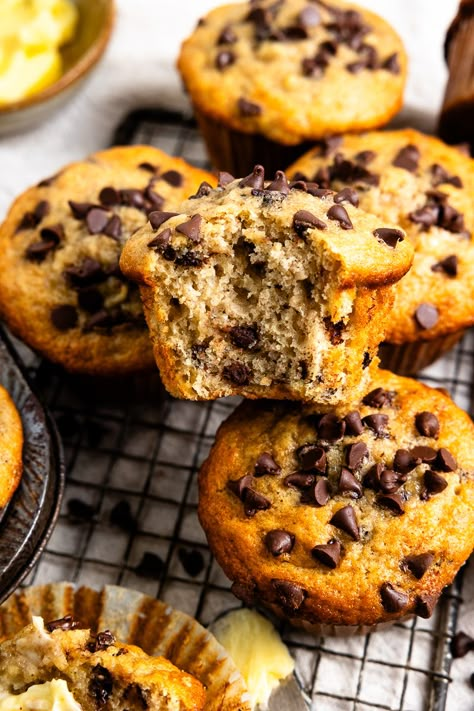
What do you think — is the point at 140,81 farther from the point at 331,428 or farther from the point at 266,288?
the point at 331,428

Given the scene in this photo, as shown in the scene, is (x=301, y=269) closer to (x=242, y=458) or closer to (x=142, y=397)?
(x=242, y=458)

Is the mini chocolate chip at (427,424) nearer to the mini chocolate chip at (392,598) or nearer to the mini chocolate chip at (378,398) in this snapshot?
the mini chocolate chip at (378,398)

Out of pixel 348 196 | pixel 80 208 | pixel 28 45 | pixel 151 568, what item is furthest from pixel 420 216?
pixel 28 45

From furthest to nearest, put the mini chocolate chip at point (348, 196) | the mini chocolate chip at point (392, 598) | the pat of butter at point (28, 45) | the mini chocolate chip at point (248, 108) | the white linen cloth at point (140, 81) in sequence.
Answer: the white linen cloth at point (140, 81) → the pat of butter at point (28, 45) → the mini chocolate chip at point (248, 108) → the mini chocolate chip at point (348, 196) → the mini chocolate chip at point (392, 598)

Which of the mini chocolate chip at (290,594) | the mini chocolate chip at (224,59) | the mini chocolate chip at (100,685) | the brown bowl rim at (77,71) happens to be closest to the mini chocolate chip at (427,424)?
the mini chocolate chip at (290,594)

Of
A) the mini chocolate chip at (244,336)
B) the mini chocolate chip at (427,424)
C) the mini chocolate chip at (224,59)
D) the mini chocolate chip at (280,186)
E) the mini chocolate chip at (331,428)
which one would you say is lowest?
the mini chocolate chip at (427,424)

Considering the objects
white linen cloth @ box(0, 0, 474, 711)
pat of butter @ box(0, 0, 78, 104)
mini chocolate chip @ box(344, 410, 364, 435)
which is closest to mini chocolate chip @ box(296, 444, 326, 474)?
mini chocolate chip @ box(344, 410, 364, 435)
